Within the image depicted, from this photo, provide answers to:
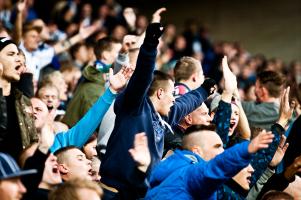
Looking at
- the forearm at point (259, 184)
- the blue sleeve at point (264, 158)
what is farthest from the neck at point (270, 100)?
the blue sleeve at point (264, 158)

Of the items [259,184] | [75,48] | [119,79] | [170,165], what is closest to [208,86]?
[259,184]

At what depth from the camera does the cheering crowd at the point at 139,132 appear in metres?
5.29

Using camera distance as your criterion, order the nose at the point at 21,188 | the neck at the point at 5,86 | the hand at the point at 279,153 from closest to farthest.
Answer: the nose at the point at 21,188 < the neck at the point at 5,86 < the hand at the point at 279,153

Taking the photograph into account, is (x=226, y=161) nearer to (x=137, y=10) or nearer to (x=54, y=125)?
(x=54, y=125)

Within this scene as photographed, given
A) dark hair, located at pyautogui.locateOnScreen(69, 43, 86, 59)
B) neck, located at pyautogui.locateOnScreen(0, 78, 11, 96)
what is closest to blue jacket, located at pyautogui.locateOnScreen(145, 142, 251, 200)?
neck, located at pyautogui.locateOnScreen(0, 78, 11, 96)

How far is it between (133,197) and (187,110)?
1.39m

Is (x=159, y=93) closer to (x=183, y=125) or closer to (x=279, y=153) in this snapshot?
(x=183, y=125)

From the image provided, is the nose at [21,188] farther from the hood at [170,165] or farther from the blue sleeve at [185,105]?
the blue sleeve at [185,105]

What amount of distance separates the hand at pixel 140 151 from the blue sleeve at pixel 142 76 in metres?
0.48

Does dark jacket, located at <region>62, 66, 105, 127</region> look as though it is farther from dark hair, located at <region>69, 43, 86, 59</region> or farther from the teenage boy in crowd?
dark hair, located at <region>69, 43, 86, 59</region>

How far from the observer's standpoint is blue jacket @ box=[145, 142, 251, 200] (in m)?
5.18

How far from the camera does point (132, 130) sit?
5668 mm

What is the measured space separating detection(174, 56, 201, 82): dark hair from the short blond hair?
2.61 metres

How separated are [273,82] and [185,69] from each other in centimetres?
135
